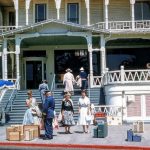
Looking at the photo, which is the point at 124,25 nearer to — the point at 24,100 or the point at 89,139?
the point at 24,100

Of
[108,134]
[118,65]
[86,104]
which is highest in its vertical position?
[118,65]

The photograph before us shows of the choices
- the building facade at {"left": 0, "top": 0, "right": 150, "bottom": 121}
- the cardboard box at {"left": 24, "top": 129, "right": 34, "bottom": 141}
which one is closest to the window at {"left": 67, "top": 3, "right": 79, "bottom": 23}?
the building facade at {"left": 0, "top": 0, "right": 150, "bottom": 121}

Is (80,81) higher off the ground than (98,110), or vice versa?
(80,81)

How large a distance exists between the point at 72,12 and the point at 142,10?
212 inches

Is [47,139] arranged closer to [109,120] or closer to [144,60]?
[109,120]

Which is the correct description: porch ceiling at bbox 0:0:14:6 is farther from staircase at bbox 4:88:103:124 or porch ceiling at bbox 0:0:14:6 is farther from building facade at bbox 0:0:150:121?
staircase at bbox 4:88:103:124

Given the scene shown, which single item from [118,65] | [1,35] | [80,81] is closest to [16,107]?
[80,81]

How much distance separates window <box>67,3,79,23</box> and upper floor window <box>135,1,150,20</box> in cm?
459

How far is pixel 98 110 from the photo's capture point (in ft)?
75.3

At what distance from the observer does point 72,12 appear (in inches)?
1277

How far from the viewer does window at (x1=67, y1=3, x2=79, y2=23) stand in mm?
32250

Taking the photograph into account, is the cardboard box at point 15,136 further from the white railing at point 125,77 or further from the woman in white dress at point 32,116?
the white railing at point 125,77

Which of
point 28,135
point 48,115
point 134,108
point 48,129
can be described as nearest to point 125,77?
point 134,108

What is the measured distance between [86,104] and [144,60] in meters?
15.1
